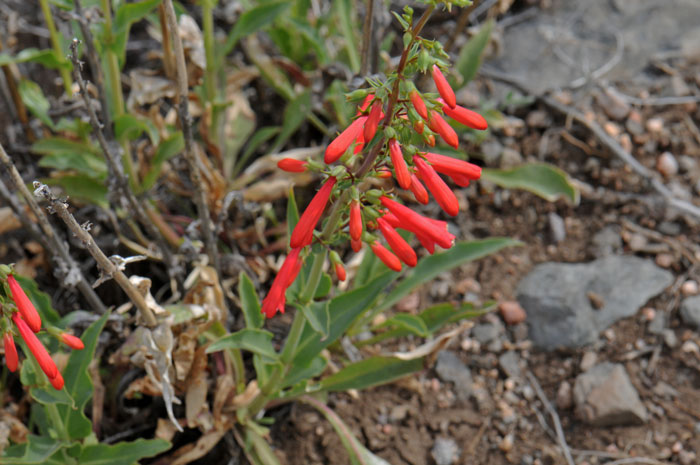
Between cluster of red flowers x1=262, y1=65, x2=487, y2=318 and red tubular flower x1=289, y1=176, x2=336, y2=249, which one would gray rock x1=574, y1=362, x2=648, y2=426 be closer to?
cluster of red flowers x1=262, y1=65, x2=487, y2=318

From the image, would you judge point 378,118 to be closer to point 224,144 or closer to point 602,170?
point 224,144

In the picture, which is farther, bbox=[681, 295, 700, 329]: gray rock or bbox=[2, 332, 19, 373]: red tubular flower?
bbox=[681, 295, 700, 329]: gray rock

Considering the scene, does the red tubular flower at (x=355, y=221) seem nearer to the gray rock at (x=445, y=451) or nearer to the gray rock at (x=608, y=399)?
the gray rock at (x=445, y=451)

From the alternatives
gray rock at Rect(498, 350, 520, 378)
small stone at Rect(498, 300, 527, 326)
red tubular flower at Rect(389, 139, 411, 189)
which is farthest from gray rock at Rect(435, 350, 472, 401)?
red tubular flower at Rect(389, 139, 411, 189)

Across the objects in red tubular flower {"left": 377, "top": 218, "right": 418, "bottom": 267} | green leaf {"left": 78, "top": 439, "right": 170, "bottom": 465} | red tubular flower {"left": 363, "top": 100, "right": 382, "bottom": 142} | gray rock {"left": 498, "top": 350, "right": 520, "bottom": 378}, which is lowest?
gray rock {"left": 498, "top": 350, "right": 520, "bottom": 378}

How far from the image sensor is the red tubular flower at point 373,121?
6.38ft

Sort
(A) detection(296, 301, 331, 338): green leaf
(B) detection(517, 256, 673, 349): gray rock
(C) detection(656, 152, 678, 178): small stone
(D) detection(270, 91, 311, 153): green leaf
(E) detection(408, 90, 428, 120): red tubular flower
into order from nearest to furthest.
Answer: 1. (E) detection(408, 90, 428, 120): red tubular flower
2. (A) detection(296, 301, 331, 338): green leaf
3. (B) detection(517, 256, 673, 349): gray rock
4. (D) detection(270, 91, 311, 153): green leaf
5. (C) detection(656, 152, 678, 178): small stone

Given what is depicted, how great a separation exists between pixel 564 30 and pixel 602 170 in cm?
130

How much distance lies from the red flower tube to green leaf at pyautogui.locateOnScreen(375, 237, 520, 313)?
4.58 feet

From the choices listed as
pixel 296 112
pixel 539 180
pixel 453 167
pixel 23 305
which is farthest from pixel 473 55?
pixel 23 305

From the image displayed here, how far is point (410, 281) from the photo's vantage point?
11.8 ft

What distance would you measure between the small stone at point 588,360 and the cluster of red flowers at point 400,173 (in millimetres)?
1908

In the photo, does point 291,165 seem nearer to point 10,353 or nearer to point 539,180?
point 10,353

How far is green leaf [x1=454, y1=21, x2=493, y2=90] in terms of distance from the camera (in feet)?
14.7
